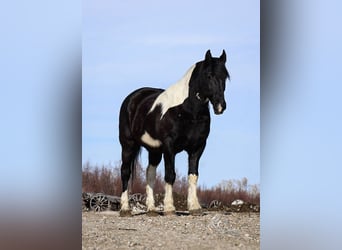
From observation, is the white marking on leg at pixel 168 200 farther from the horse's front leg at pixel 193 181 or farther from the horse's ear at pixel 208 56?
the horse's ear at pixel 208 56

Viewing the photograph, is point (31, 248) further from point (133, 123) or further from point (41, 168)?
point (133, 123)

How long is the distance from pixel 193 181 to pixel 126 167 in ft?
1.05

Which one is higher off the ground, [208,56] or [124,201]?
[208,56]

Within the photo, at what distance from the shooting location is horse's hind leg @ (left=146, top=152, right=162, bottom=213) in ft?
11.0

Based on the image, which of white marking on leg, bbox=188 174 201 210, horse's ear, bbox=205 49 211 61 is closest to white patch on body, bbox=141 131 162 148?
white marking on leg, bbox=188 174 201 210

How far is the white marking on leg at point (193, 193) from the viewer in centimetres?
333

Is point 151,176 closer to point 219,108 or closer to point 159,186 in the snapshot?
point 159,186

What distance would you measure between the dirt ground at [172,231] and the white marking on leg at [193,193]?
0.05 m

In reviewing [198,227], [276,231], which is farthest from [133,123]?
[276,231]

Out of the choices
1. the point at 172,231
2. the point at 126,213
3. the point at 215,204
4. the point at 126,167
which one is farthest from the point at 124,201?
the point at 215,204

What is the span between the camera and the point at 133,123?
3416 mm

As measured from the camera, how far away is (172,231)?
130 inches

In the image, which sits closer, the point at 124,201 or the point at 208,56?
the point at 208,56

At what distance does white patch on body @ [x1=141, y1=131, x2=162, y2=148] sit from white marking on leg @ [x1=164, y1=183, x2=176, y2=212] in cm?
19
